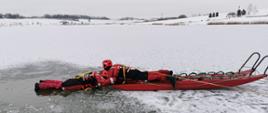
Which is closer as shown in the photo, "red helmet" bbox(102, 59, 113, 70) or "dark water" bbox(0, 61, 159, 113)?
"dark water" bbox(0, 61, 159, 113)

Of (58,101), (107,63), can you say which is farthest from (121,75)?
(58,101)

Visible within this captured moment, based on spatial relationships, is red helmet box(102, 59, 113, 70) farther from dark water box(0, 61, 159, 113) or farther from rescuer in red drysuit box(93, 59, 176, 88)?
dark water box(0, 61, 159, 113)

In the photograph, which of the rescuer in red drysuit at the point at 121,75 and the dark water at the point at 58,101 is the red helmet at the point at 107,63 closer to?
the rescuer in red drysuit at the point at 121,75

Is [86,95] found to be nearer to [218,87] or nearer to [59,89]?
[59,89]

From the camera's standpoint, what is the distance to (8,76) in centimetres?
1066

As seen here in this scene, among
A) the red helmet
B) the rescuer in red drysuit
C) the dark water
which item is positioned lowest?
the dark water

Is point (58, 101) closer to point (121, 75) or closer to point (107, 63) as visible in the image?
point (107, 63)

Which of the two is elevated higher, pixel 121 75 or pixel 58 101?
pixel 121 75

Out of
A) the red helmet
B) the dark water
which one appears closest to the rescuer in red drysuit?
the red helmet

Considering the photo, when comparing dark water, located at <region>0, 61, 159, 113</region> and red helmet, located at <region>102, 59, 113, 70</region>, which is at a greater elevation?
red helmet, located at <region>102, 59, 113, 70</region>

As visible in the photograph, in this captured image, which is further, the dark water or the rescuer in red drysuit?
the rescuer in red drysuit

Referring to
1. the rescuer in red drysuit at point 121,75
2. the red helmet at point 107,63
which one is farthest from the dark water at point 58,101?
the red helmet at point 107,63

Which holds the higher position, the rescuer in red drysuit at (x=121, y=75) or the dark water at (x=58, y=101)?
the rescuer in red drysuit at (x=121, y=75)

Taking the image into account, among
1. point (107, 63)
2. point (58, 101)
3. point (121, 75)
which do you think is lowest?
point (58, 101)
